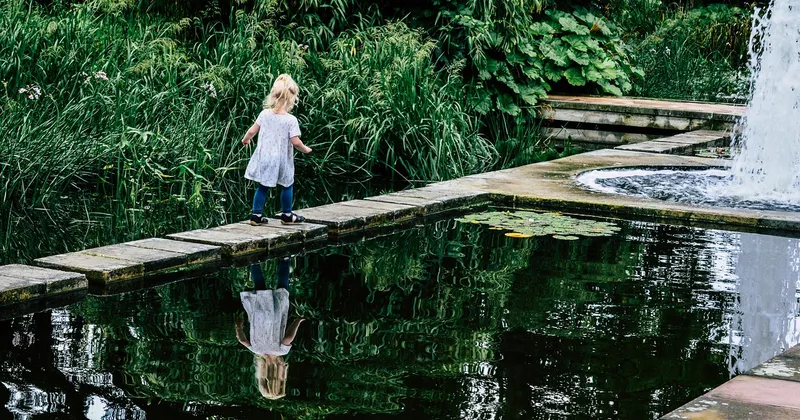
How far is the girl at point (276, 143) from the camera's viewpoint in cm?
699

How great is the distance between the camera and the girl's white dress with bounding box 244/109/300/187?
7.03 metres

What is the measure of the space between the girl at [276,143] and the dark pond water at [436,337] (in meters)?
0.62

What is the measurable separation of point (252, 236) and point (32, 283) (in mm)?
1572

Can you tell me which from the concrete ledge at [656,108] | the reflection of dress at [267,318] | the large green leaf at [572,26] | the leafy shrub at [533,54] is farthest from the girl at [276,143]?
the large green leaf at [572,26]

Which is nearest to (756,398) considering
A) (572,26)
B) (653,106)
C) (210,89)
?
(210,89)

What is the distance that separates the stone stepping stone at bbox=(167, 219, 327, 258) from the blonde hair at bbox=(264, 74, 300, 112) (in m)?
0.73

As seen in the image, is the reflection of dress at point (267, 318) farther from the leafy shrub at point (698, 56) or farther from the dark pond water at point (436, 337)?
the leafy shrub at point (698, 56)

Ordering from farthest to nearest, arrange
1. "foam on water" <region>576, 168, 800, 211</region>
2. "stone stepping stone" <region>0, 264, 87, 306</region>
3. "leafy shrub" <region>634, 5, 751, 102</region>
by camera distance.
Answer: "leafy shrub" <region>634, 5, 751, 102</region>, "foam on water" <region>576, 168, 800, 211</region>, "stone stepping stone" <region>0, 264, 87, 306</region>

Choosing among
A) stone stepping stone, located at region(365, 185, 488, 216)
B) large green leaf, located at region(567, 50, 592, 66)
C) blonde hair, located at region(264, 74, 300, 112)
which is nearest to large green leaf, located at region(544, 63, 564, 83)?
large green leaf, located at region(567, 50, 592, 66)

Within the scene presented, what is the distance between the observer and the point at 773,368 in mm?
4242

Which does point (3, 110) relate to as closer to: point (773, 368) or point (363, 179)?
point (363, 179)

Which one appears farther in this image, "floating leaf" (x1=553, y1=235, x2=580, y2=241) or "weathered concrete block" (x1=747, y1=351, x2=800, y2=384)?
"floating leaf" (x1=553, y1=235, x2=580, y2=241)

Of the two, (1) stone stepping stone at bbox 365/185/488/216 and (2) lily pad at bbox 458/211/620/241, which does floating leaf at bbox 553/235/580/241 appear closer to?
(2) lily pad at bbox 458/211/620/241

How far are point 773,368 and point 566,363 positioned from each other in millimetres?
774
